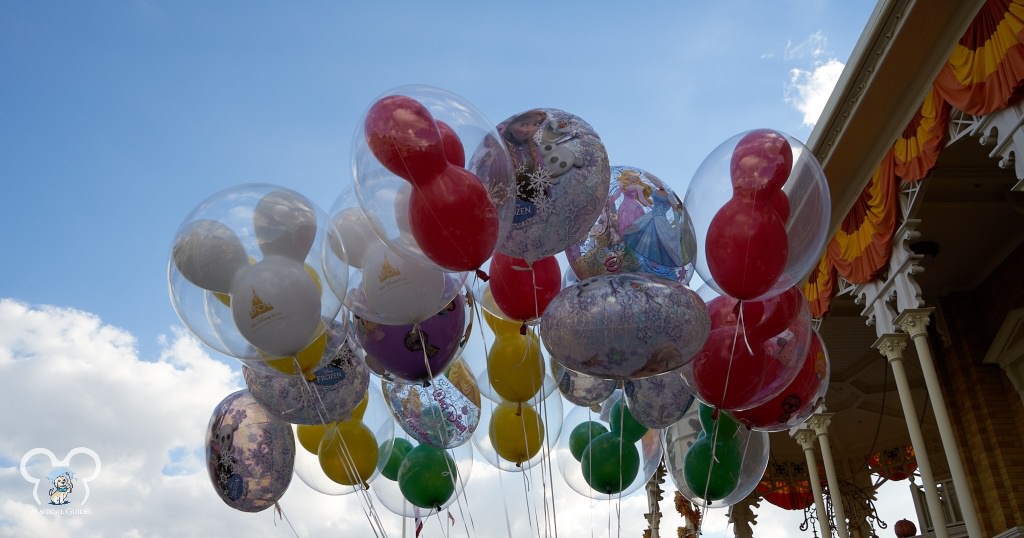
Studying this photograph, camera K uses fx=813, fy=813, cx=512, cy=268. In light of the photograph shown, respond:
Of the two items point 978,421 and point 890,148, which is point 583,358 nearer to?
point 890,148

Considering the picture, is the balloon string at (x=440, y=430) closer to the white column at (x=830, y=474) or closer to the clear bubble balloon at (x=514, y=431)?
the clear bubble balloon at (x=514, y=431)

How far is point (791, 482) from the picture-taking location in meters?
16.9

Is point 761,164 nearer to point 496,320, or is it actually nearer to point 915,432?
point 496,320

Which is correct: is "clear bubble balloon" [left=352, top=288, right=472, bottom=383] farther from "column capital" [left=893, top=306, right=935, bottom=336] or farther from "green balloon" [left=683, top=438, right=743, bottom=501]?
"column capital" [left=893, top=306, right=935, bottom=336]

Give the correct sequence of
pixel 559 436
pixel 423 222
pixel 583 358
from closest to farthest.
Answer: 1. pixel 423 222
2. pixel 583 358
3. pixel 559 436

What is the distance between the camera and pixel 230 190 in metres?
3.70

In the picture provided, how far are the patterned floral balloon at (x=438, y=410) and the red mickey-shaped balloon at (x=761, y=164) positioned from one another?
2.15m

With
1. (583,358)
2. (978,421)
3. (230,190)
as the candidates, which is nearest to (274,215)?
(230,190)

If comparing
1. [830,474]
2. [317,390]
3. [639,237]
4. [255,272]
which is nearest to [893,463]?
[830,474]

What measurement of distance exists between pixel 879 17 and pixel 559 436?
16.1 feet

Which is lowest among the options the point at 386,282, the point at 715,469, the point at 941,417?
the point at 715,469

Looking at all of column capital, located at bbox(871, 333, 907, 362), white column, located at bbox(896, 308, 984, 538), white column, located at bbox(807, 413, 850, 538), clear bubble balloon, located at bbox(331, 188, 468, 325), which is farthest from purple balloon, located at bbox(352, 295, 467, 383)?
white column, located at bbox(807, 413, 850, 538)

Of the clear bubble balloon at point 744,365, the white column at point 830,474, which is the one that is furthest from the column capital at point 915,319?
the clear bubble balloon at point 744,365

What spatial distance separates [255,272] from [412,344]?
957mm
